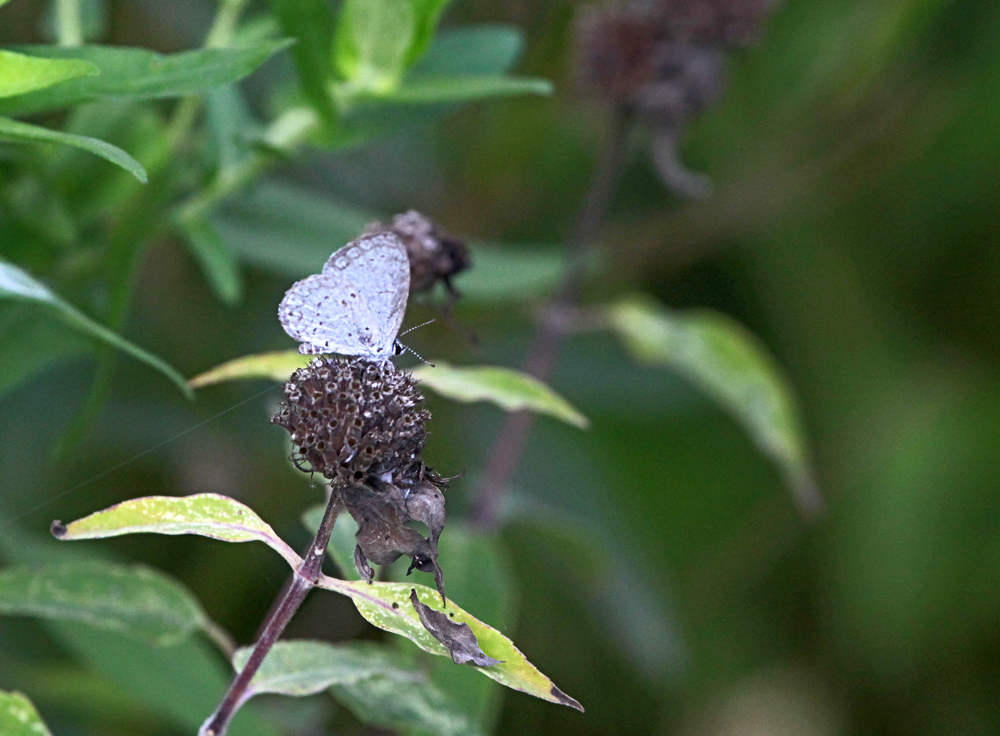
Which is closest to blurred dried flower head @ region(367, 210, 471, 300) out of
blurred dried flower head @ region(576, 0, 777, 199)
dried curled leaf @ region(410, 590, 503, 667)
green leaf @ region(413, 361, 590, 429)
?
green leaf @ region(413, 361, 590, 429)

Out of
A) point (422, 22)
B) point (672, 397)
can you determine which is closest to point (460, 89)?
point (422, 22)

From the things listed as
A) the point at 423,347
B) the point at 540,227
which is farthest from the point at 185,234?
the point at 540,227

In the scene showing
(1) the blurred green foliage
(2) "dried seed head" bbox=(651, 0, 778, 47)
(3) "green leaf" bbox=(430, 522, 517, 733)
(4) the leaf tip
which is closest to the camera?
(4) the leaf tip

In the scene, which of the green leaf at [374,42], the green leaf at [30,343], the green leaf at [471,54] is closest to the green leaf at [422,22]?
the green leaf at [374,42]

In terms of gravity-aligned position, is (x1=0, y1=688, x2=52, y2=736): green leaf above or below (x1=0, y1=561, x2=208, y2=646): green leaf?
below

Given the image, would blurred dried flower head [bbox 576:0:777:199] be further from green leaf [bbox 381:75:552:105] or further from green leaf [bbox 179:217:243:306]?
green leaf [bbox 179:217:243:306]

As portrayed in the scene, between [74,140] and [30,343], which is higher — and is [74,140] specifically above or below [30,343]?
above

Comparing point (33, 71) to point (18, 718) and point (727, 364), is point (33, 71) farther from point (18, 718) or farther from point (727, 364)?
point (727, 364)
